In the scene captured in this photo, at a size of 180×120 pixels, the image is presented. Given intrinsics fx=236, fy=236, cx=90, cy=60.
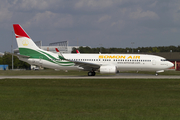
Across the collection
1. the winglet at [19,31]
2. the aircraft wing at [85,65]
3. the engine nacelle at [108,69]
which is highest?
the winglet at [19,31]

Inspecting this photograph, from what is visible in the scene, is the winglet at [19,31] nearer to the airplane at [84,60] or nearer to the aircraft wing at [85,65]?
the airplane at [84,60]

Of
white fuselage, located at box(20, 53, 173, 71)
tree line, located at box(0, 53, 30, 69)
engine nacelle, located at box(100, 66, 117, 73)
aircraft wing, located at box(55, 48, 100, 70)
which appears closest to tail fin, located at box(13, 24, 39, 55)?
white fuselage, located at box(20, 53, 173, 71)

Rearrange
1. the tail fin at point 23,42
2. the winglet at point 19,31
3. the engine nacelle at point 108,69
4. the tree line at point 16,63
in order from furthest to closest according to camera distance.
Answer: the tree line at point 16,63 → the tail fin at point 23,42 → the winglet at point 19,31 → the engine nacelle at point 108,69

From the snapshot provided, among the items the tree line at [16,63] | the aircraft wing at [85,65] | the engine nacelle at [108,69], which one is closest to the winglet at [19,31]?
the aircraft wing at [85,65]

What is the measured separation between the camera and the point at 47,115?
32.7ft

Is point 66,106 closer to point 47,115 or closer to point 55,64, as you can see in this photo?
point 47,115

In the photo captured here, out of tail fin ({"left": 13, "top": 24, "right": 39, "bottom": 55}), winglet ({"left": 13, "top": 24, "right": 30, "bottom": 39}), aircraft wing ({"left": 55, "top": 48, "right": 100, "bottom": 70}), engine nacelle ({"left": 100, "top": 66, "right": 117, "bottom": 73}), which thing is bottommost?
engine nacelle ({"left": 100, "top": 66, "right": 117, "bottom": 73})

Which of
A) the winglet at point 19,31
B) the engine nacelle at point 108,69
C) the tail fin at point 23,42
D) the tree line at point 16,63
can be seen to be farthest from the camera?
the tree line at point 16,63

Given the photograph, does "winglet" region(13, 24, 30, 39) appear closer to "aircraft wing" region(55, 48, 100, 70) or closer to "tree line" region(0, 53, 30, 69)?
"aircraft wing" region(55, 48, 100, 70)

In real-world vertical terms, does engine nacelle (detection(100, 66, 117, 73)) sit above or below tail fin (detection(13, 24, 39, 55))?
below

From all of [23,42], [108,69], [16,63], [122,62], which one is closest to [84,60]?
[108,69]

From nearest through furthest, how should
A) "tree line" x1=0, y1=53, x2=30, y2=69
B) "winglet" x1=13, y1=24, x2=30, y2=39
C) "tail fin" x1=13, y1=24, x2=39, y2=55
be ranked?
"winglet" x1=13, y1=24, x2=30, y2=39 → "tail fin" x1=13, y1=24, x2=39, y2=55 → "tree line" x1=0, y1=53, x2=30, y2=69

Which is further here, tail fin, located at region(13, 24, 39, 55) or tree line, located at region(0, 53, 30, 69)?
tree line, located at region(0, 53, 30, 69)

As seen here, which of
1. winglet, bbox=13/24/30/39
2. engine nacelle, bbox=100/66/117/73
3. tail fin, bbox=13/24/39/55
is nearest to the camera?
engine nacelle, bbox=100/66/117/73
